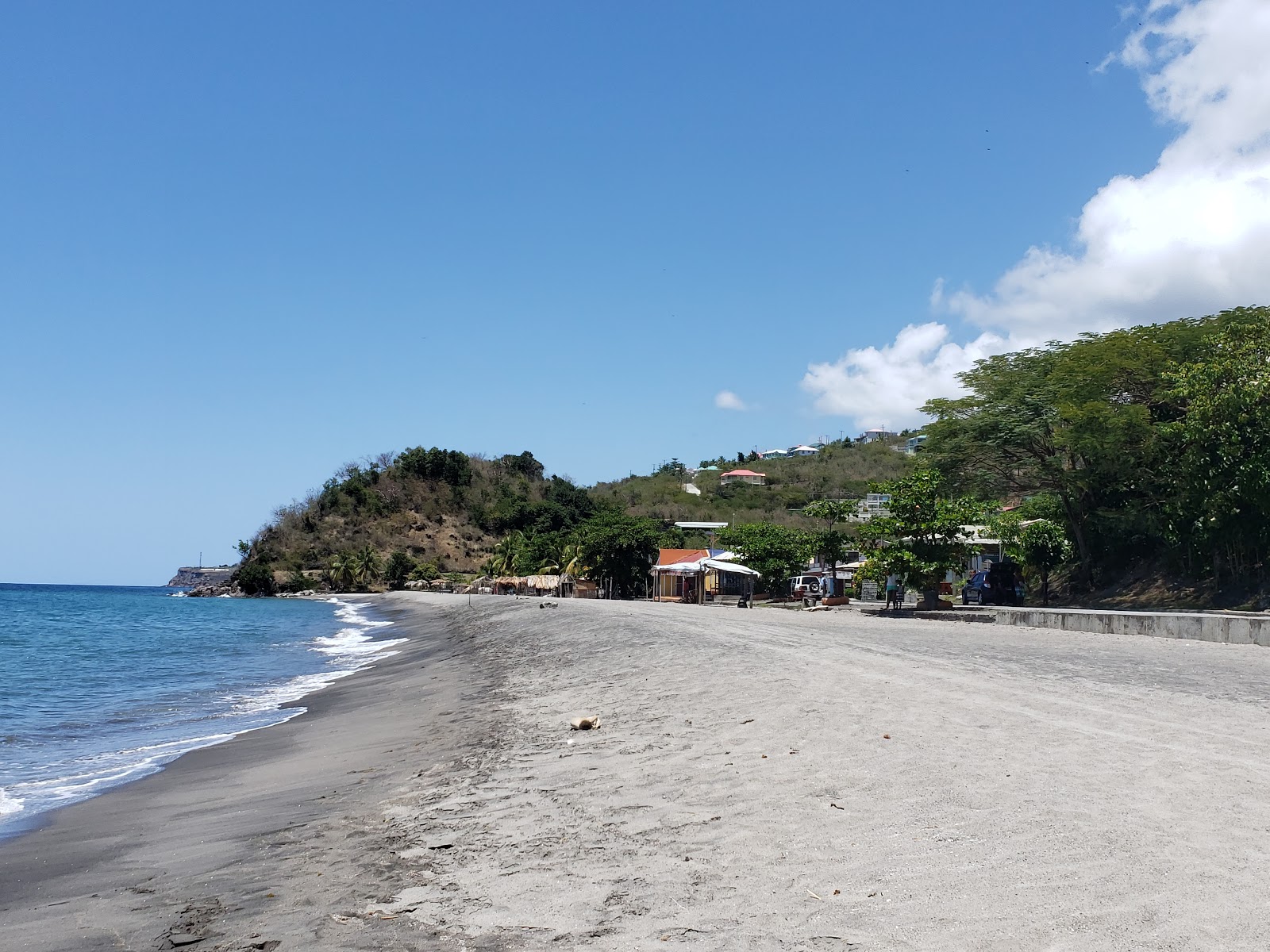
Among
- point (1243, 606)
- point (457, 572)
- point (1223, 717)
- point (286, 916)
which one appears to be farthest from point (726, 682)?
point (457, 572)

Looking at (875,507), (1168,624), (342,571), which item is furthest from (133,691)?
(342,571)

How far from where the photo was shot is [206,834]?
720cm

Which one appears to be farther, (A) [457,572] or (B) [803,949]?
(A) [457,572]

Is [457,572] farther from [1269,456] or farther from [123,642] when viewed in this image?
[1269,456]

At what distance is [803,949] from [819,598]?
34.5 m

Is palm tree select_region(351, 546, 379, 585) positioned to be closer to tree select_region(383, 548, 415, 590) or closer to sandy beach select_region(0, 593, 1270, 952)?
tree select_region(383, 548, 415, 590)

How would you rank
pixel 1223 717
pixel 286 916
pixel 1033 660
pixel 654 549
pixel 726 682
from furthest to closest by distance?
pixel 654 549
pixel 1033 660
pixel 726 682
pixel 1223 717
pixel 286 916

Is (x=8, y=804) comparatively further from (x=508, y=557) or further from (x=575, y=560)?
(x=508, y=557)

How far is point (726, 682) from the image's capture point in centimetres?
1147

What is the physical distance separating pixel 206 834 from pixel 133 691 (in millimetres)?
13172

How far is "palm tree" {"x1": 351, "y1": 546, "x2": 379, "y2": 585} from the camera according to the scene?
95.7 metres

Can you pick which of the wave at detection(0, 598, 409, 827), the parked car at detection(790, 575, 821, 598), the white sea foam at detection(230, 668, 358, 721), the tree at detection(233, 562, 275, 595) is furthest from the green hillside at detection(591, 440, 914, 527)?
the wave at detection(0, 598, 409, 827)

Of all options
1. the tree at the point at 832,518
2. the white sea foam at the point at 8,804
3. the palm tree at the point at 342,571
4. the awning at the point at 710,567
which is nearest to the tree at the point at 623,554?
the awning at the point at 710,567

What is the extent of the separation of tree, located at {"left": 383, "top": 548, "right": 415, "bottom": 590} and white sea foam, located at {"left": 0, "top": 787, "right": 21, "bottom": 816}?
89.9 m
